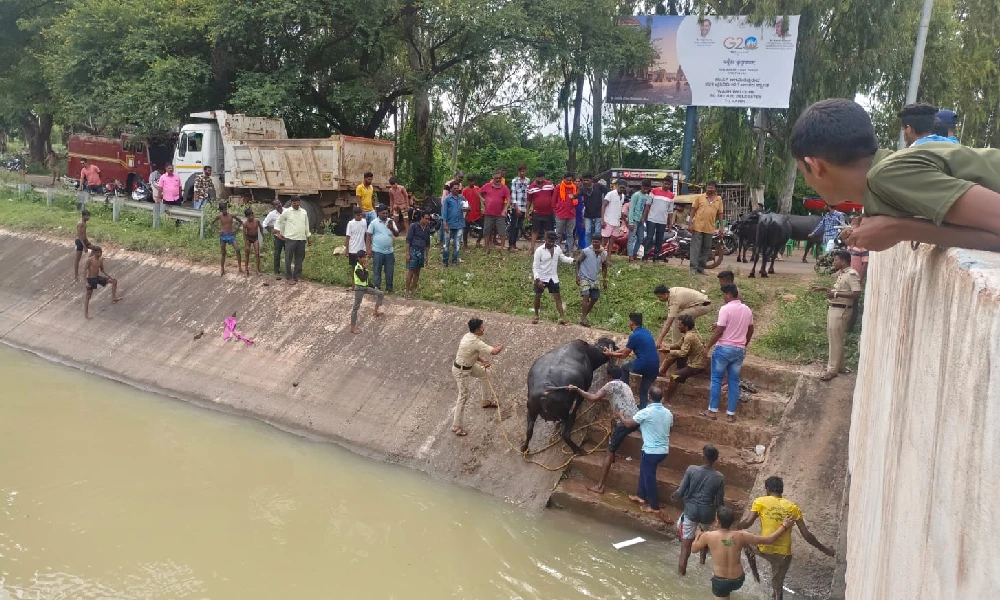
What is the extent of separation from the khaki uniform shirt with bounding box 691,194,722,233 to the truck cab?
1220cm

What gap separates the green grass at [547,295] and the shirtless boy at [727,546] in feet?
13.4

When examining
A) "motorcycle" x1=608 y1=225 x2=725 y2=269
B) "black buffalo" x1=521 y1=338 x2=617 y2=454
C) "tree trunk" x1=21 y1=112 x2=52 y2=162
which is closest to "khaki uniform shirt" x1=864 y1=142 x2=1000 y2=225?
"black buffalo" x1=521 y1=338 x2=617 y2=454

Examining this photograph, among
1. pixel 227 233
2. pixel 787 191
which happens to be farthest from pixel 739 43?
pixel 227 233

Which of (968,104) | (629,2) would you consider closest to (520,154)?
(629,2)

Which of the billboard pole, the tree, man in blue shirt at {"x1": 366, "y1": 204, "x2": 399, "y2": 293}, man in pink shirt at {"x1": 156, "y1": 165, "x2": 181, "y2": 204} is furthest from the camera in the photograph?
the tree

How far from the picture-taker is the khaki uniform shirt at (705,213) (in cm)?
1227

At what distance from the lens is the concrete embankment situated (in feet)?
31.0

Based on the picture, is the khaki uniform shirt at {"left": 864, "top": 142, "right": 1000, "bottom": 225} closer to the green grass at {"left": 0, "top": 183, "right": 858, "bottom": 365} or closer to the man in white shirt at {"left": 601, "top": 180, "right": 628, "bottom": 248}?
the green grass at {"left": 0, "top": 183, "right": 858, "bottom": 365}

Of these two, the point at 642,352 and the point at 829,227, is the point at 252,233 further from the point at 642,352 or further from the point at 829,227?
the point at 829,227

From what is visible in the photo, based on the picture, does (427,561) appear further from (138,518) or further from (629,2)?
(629,2)

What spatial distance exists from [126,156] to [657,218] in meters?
17.3

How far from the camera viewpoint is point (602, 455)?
8.63 meters

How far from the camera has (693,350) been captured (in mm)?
8672

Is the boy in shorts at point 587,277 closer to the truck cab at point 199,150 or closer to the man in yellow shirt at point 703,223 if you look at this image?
the man in yellow shirt at point 703,223
